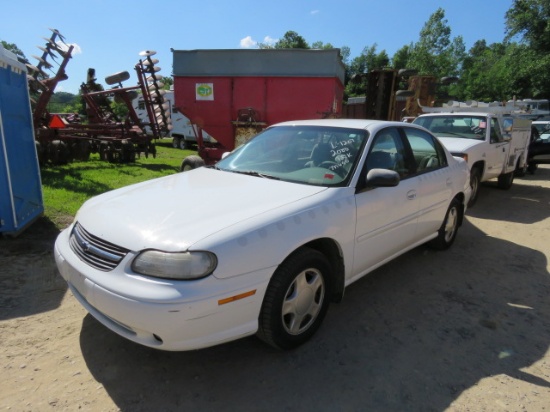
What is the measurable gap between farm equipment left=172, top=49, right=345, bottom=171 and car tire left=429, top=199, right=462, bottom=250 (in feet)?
11.4

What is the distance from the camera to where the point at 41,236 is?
4.77 metres

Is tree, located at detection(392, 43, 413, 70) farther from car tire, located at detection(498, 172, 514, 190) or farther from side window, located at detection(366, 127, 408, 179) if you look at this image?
side window, located at detection(366, 127, 408, 179)

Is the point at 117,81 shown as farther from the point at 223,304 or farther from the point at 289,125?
the point at 223,304

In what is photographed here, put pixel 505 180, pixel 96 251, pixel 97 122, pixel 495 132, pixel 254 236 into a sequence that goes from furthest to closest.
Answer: pixel 97 122 → pixel 505 180 → pixel 495 132 → pixel 96 251 → pixel 254 236

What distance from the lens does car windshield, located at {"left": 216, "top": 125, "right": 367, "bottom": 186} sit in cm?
316

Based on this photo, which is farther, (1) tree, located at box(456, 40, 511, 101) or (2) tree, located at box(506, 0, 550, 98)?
(1) tree, located at box(456, 40, 511, 101)

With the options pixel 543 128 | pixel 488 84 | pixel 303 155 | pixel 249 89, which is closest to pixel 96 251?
pixel 303 155

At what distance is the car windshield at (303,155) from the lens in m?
3.16

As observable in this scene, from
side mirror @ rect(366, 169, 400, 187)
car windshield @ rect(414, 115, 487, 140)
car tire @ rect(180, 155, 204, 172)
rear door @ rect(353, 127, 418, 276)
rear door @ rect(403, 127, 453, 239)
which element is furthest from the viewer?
car windshield @ rect(414, 115, 487, 140)

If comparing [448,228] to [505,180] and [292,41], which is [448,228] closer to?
[505,180]

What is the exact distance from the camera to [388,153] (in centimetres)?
356

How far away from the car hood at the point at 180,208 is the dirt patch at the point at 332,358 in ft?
2.92

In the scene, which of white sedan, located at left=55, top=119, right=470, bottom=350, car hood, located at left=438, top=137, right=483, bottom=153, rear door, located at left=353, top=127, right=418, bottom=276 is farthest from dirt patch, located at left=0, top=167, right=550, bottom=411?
car hood, located at left=438, top=137, right=483, bottom=153

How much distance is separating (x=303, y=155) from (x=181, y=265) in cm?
171
